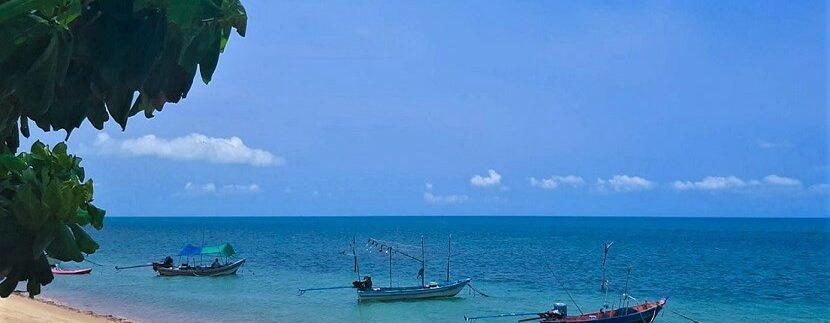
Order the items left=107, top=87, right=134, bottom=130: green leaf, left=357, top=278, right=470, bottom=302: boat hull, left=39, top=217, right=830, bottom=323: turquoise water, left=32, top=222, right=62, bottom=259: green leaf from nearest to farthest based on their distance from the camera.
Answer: left=32, top=222, right=62, bottom=259: green leaf, left=107, top=87, right=134, bottom=130: green leaf, left=39, top=217, right=830, bottom=323: turquoise water, left=357, top=278, right=470, bottom=302: boat hull

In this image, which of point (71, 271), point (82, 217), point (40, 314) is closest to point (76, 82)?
point (82, 217)

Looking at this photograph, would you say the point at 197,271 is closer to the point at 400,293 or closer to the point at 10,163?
the point at 400,293

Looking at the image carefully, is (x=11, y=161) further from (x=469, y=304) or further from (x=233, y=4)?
(x=469, y=304)

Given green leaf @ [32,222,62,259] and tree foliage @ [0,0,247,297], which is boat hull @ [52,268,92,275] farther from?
green leaf @ [32,222,62,259]

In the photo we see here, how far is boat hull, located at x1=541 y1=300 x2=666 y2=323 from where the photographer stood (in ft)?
75.7

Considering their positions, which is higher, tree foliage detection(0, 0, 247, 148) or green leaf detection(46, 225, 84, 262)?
tree foliage detection(0, 0, 247, 148)

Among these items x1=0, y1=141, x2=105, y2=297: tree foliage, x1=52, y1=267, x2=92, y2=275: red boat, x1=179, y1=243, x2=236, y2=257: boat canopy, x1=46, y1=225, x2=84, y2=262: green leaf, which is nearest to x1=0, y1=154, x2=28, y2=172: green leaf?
x1=0, y1=141, x2=105, y2=297: tree foliage

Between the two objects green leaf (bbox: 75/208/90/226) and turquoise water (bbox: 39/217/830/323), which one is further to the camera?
turquoise water (bbox: 39/217/830/323)

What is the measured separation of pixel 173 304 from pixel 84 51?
2730cm

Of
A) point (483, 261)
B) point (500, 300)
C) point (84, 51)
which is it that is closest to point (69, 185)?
point (84, 51)

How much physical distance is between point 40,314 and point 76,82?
1965 centimetres

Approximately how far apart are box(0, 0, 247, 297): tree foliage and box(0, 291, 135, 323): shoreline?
1602 centimetres

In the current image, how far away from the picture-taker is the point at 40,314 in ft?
72.0

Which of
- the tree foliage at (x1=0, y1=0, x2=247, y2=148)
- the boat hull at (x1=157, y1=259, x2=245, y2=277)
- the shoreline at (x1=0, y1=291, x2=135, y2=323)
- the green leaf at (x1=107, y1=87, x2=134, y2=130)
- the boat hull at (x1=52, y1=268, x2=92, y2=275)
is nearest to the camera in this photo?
the tree foliage at (x1=0, y1=0, x2=247, y2=148)
